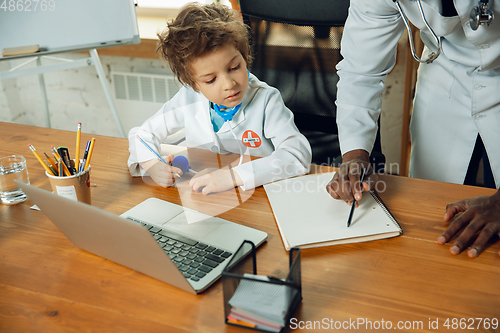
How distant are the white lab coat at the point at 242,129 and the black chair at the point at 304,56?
8.0 inches

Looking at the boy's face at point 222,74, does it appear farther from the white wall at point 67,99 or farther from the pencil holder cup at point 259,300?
the white wall at point 67,99

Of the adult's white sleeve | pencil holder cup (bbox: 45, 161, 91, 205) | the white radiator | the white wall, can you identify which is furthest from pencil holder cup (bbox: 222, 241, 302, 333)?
the white wall

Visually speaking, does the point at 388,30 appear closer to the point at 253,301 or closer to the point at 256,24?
→ the point at 256,24

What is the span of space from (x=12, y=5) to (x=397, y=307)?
199 cm

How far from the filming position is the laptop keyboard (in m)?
0.69

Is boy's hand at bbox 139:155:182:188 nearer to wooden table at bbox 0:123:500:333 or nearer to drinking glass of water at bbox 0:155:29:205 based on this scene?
wooden table at bbox 0:123:500:333

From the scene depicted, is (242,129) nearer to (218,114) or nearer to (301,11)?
(218,114)

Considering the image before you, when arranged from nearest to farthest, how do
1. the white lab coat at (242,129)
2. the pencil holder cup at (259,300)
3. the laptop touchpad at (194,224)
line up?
the pencil holder cup at (259,300) → the laptop touchpad at (194,224) → the white lab coat at (242,129)

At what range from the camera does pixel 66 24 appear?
1.96 metres

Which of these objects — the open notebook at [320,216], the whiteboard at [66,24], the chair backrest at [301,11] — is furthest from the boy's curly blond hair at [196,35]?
the whiteboard at [66,24]

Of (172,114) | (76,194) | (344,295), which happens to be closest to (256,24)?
(172,114)

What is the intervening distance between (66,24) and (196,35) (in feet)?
3.82

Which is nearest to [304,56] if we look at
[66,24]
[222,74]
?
[222,74]

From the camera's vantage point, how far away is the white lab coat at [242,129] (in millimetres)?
1055
